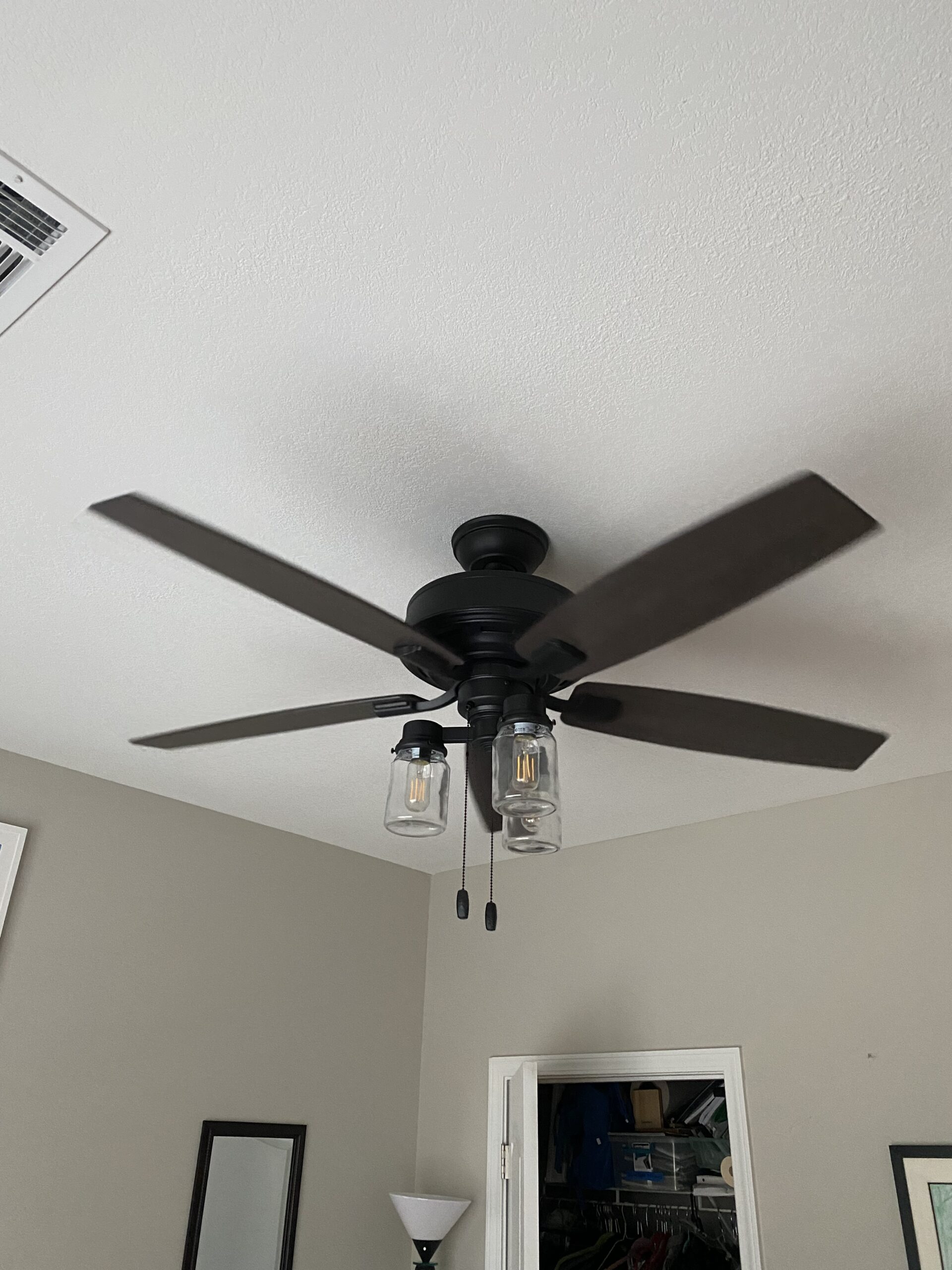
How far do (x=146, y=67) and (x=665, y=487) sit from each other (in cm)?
102

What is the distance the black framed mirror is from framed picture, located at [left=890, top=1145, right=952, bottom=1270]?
1918 millimetres

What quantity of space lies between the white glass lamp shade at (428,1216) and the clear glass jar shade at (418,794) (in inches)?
90.7

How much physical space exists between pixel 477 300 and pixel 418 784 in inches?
29.6

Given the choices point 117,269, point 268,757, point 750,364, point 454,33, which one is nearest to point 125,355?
point 117,269

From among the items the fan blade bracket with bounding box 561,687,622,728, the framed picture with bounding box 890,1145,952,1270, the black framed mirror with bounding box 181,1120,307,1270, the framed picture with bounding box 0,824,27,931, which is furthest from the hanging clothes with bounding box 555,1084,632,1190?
the fan blade bracket with bounding box 561,687,622,728

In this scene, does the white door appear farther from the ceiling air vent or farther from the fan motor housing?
the ceiling air vent

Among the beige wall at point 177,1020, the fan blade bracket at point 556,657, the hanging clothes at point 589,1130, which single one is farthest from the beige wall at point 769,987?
the fan blade bracket at point 556,657

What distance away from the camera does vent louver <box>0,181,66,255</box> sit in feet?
4.02

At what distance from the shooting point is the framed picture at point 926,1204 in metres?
2.45

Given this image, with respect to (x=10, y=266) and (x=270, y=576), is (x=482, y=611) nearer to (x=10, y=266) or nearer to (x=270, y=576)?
(x=270, y=576)

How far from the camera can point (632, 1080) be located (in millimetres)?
3188

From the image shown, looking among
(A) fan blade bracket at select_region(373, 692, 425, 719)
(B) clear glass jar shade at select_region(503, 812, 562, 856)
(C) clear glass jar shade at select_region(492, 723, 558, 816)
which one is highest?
(A) fan blade bracket at select_region(373, 692, 425, 719)


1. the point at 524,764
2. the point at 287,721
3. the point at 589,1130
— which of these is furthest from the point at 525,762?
the point at 589,1130

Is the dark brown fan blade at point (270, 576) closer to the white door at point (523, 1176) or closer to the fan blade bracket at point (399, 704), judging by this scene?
the fan blade bracket at point (399, 704)
